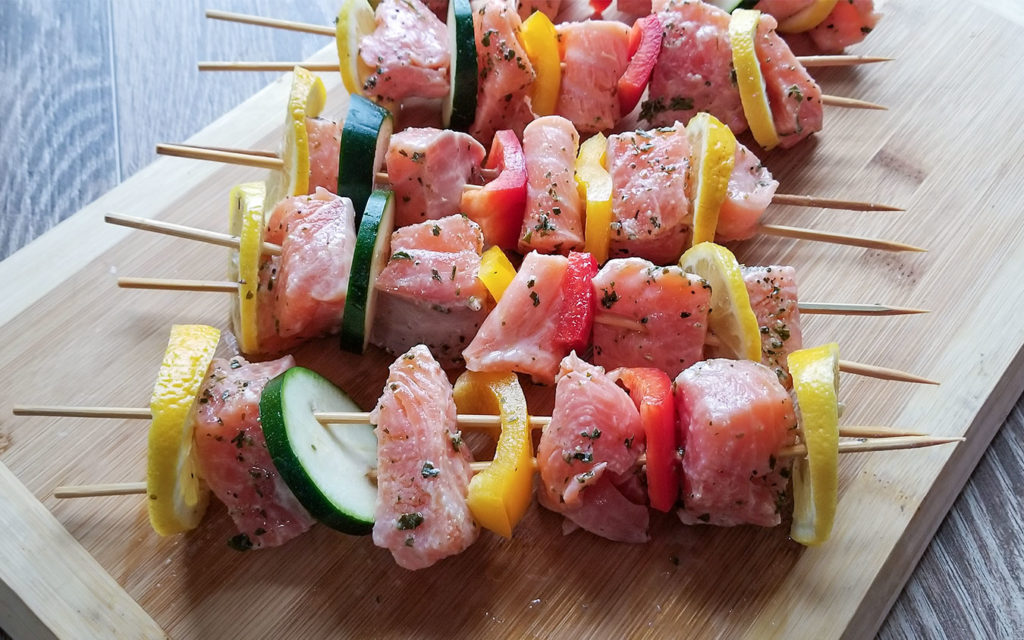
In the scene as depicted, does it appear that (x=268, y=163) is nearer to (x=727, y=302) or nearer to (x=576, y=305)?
(x=576, y=305)

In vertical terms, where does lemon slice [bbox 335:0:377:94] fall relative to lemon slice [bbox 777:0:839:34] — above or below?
below

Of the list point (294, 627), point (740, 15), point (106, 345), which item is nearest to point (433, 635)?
point (294, 627)

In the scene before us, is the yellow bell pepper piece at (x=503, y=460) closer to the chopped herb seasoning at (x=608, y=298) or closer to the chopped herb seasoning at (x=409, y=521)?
the chopped herb seasoning at (x=409, y=521)

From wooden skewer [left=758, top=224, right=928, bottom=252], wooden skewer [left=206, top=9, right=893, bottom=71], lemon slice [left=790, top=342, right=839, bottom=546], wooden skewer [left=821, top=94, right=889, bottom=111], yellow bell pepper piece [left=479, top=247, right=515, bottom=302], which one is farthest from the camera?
wooden skewer [left=206, top=9, right=893, bottom=71]

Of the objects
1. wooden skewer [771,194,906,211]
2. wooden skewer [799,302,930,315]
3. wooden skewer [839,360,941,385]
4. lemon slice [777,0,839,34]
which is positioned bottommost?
wooden skewer [839,360,941,385]

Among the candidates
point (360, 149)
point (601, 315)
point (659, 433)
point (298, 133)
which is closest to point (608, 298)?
point (601, 315)

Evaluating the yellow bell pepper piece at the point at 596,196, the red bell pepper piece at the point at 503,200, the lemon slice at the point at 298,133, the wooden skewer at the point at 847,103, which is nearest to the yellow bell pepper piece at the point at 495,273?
the red bell pepper piece at the point at 503,200

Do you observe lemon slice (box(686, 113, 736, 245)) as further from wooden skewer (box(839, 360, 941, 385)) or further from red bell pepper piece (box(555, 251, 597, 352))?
wooden skewer (box(839, 360, 941, 385))

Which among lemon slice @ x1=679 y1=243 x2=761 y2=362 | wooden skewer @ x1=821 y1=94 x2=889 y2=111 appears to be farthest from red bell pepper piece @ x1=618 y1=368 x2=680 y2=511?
wooden skewer @ x1=821 y1=94 x2=889 y2=111
